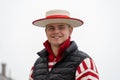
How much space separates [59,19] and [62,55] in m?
0.41

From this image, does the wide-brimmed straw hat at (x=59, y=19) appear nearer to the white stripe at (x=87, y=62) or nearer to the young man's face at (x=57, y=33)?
the young man's face at (x=57, y=33)

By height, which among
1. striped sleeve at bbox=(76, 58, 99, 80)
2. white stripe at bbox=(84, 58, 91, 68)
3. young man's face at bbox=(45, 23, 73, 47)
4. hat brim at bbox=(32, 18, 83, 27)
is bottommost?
striped sleeve at bbox=(76, 58, 99, 80)

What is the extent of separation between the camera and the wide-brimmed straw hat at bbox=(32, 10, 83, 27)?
501cm

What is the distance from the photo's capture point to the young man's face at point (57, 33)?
4.98 m

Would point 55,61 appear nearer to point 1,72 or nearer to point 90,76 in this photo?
point 90,76

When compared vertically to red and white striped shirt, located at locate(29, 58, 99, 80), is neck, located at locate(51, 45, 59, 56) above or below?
above

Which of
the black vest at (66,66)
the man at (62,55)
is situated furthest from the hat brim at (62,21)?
the black vest at (66,66)

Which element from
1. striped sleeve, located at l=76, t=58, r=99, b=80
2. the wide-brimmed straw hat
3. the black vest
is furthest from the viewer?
the wide-brimmed straw hat

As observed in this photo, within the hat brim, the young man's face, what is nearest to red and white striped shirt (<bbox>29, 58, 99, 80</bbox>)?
the young man's face

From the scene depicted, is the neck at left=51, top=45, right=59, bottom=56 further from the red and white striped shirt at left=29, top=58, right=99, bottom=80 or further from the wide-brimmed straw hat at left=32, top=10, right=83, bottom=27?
the red and white striped shirt at left=29, top=58, right=99, bottom=80

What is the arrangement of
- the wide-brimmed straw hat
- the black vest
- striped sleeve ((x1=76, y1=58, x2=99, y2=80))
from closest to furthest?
striped sleeve ((x1=76, y1=58, x2=99, y2=80)), the black vest, the wide-brimmed straw hat

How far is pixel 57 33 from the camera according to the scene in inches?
195

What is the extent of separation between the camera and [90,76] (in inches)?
187

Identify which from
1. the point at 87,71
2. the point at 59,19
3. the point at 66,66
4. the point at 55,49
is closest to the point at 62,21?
the point at 59,19
